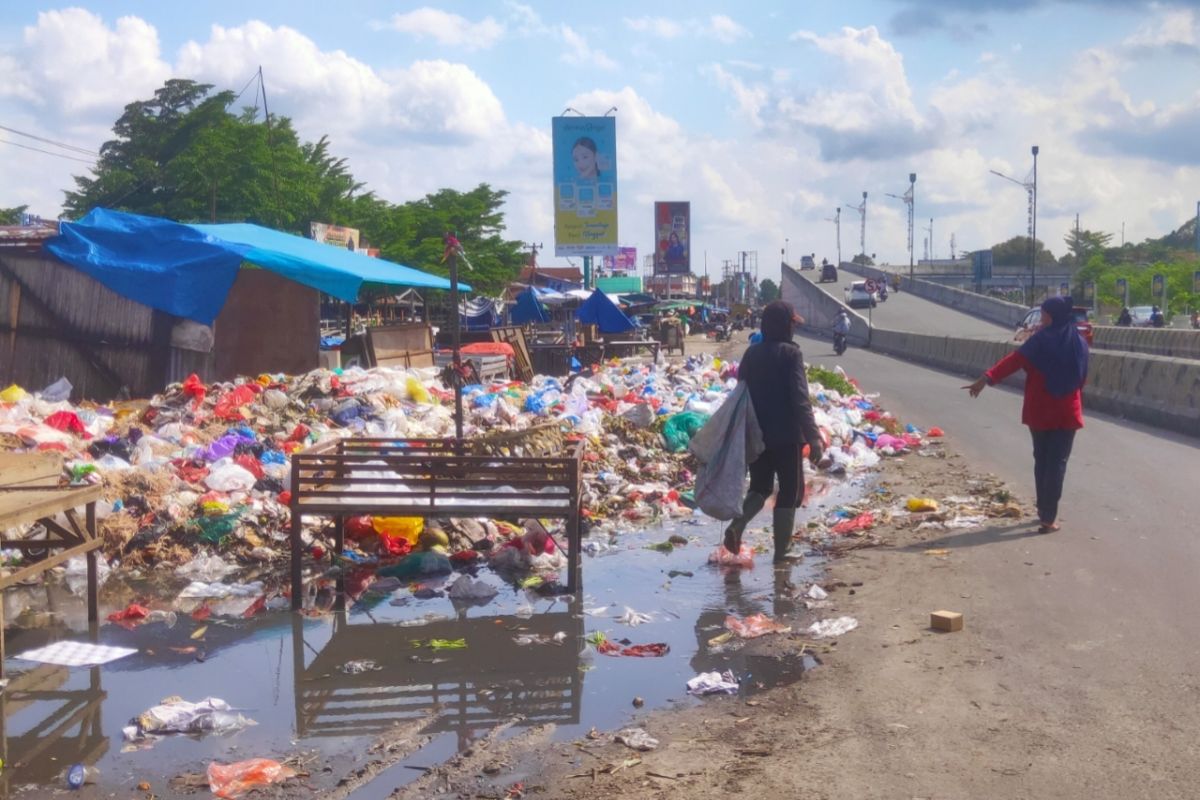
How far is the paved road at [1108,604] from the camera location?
4590mm

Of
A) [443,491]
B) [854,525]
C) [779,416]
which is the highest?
[779,416]

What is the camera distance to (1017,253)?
135 m

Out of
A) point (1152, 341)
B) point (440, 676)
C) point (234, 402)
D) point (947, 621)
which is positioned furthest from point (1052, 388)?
A: point (1152, 341)

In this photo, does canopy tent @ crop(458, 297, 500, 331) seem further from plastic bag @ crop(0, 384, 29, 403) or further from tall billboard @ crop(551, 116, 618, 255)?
plastic bag @ crop(0, 384, 29, 403)

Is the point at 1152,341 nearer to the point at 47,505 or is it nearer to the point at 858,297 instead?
the point at 47,505

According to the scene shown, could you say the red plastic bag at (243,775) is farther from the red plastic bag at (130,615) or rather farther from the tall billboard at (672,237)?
the tall billboard at (672,237)

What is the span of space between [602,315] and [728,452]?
23.6 meters

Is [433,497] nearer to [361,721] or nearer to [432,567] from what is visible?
[432,567]

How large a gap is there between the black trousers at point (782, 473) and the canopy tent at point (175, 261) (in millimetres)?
9816

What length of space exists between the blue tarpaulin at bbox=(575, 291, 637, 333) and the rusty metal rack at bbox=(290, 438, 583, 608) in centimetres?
2351

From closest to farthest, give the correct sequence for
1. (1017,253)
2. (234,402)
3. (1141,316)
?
1. (234,402)
2. (1141,316)
3. (1017,253)

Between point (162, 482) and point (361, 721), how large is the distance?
519 centimetres

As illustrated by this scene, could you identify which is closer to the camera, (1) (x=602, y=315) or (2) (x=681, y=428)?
(2) (x=681, y=428)

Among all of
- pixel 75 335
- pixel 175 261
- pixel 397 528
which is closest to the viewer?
pixel 397 528
